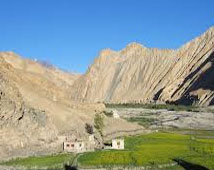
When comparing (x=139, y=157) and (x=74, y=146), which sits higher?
(x=74, y=146)

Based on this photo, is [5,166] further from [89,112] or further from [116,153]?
[89,112]

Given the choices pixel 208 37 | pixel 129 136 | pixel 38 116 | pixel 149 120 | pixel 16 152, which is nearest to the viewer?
pixel 16 152

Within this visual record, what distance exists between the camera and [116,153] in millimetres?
48062

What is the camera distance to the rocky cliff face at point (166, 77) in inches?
6142

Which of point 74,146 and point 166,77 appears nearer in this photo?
point 74,146

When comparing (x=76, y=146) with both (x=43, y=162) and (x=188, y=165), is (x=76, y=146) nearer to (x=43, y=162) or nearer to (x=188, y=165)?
(x=43, y=162)

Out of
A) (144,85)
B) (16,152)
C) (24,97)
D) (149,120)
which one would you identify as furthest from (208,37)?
(16,152)

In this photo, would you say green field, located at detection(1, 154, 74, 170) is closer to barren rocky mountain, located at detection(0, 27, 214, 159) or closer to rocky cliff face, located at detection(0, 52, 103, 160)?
rocky cliff face, located at detection(0, 52, 103, 160)

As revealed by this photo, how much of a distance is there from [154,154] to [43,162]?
33.4 ft

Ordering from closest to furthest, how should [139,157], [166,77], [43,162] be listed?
1. [43,162]
2. [139,157]
3. [166,77]

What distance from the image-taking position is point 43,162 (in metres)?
43.7

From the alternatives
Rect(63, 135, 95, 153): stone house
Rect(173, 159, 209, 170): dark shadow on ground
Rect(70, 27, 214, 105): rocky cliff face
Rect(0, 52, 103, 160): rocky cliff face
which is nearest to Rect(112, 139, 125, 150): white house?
Rect(63, 135, 95, 153): stone house

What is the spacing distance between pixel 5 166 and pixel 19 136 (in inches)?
315

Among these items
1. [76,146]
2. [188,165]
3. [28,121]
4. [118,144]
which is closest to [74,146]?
[76,146]
